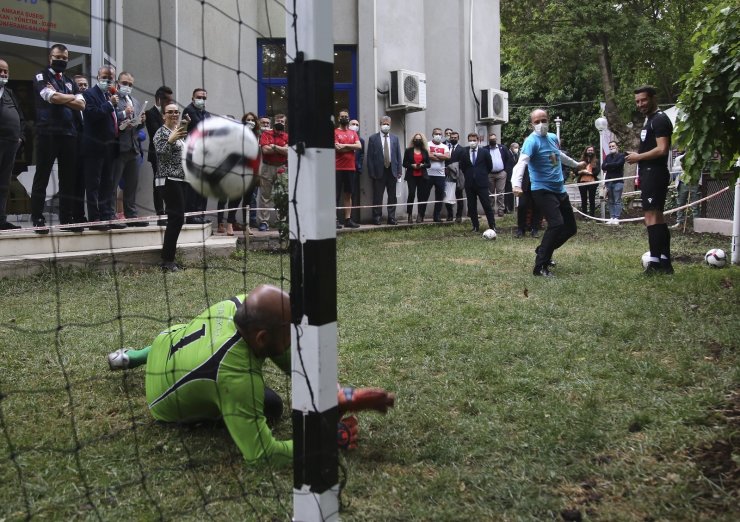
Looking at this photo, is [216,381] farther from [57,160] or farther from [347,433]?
[57,160]

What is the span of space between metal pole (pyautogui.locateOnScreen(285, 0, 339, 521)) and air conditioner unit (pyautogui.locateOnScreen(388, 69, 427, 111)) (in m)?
12.9

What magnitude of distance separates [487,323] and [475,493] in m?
2.89

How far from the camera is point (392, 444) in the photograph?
3625mm

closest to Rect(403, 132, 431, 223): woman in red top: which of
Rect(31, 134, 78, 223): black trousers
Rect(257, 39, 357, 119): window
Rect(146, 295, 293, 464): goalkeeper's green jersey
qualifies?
Rect(257, 39, 357, 119): window

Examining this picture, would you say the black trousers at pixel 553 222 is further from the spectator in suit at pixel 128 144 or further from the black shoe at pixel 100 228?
the black shoe at pixel 100 228

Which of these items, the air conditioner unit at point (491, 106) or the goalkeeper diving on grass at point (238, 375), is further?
the air conditioner unit at point (491, 106)

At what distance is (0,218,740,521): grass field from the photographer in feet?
10.0

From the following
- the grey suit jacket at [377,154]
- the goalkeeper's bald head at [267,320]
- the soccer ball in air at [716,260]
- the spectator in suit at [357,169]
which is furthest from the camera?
the grey suit jacket at [377,154]

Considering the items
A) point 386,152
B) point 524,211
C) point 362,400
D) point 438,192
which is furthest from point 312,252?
point 438,192

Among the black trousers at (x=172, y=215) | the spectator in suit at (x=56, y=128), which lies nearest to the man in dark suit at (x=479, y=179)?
the black trousers at (x=172, y=215)

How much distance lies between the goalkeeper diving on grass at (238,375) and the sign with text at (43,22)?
26.0 ft

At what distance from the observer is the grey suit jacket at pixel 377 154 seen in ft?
49.0

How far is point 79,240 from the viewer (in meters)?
8.75

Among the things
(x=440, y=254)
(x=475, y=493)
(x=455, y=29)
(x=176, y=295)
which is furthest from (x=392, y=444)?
(x=455, y=29)
